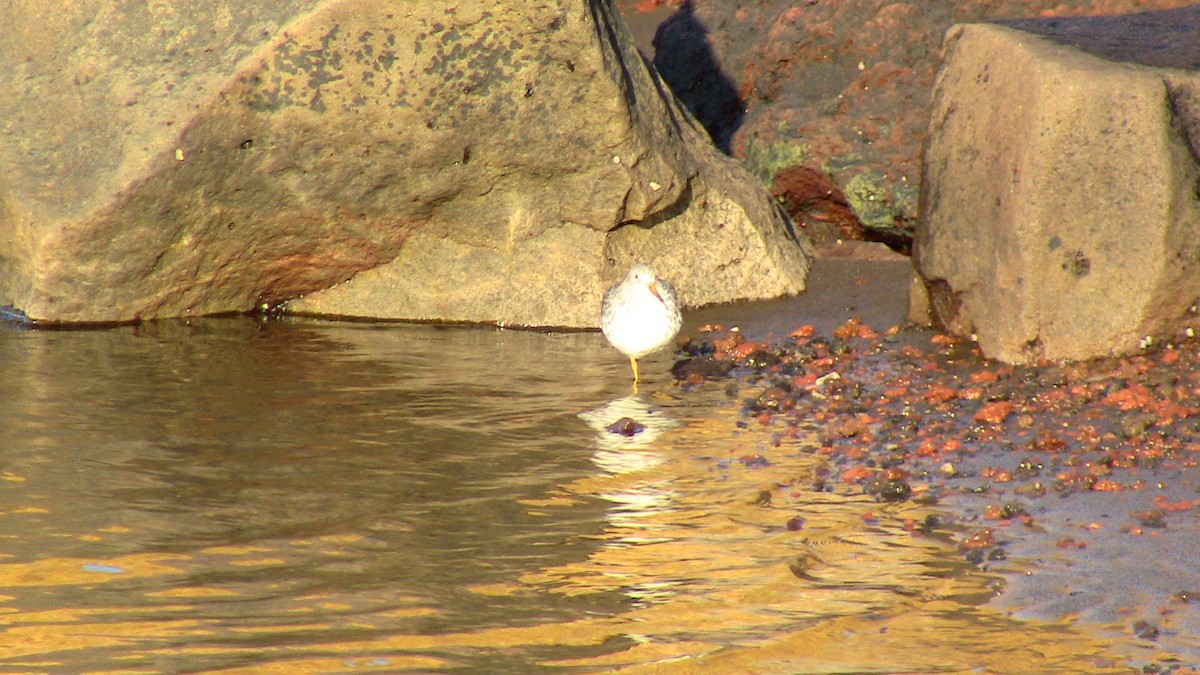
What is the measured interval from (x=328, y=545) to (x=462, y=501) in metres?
0.70

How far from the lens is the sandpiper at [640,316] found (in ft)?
24.8

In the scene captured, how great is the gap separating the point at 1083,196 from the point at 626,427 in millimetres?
2469

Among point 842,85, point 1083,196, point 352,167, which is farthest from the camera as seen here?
point 842,85

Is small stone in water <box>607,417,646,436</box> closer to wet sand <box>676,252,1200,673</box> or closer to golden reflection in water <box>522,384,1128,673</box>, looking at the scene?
golden reflection in water <box>522,384,1128,673</box>

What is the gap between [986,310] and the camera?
7.10m

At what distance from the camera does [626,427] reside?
6457 millimetres

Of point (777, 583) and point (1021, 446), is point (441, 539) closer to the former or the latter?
point (777, 583)

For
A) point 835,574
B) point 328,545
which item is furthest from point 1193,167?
point 328,545

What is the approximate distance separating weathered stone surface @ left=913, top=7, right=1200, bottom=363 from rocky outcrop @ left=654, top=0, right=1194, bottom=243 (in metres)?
2.18

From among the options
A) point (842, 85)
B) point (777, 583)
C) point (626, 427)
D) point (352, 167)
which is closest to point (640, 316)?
point (626, 427)

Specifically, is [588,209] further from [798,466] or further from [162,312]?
[798,466]

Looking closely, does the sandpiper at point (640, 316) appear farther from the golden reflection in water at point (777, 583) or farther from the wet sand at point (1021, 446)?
the golden reflection in water at point (777, 583)

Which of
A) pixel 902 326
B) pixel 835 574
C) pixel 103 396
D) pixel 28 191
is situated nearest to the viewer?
pixel 835 574

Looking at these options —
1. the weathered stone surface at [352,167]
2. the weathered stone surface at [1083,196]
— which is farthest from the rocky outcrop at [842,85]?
the weathered stone surface at [1083,196]
